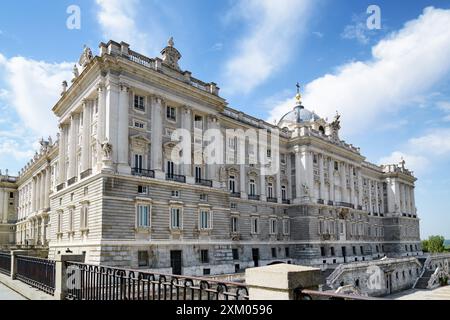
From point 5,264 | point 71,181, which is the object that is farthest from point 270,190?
point 5,264

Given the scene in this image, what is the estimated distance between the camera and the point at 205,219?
35.7 m

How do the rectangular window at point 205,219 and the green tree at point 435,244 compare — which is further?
the green tree at point 435,244

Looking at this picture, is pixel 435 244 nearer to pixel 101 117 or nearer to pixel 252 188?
pixel 252 188

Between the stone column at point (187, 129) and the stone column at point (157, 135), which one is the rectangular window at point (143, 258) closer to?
the stone column at point (157, 135)

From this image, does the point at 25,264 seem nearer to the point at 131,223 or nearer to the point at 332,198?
the point at 131,223

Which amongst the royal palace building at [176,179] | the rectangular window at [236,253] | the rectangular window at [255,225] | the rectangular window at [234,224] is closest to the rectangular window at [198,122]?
the royal palace building at [176,179]

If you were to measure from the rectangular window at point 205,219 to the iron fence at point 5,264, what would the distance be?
16491mm

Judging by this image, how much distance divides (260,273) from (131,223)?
2522 centimetres

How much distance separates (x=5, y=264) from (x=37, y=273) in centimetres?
859

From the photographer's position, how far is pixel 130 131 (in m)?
32.0

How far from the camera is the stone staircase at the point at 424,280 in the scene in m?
58.1

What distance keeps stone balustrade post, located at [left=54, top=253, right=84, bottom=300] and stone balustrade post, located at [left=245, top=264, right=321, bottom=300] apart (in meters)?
8.09

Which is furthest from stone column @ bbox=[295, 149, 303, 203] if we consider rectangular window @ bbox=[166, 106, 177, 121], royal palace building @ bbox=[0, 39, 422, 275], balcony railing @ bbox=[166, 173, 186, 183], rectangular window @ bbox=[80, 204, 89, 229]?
rectangular window @ bbox=[80, 204, 89, 229]
